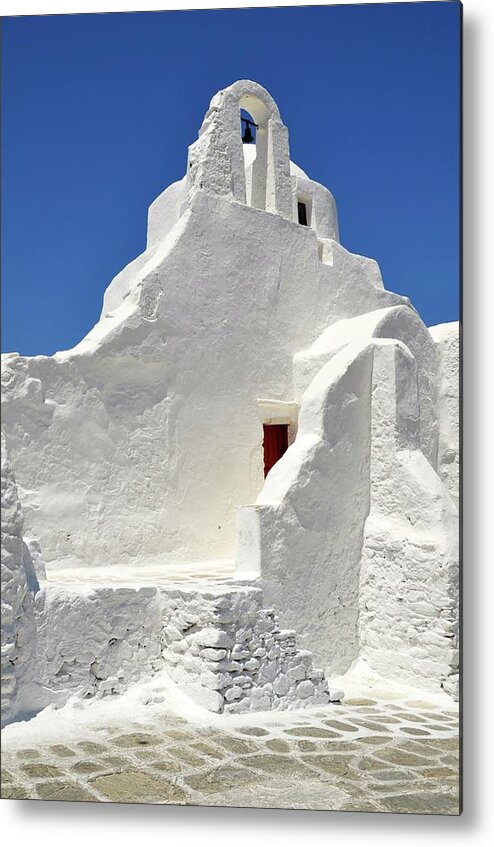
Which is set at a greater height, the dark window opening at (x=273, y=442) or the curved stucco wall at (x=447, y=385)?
the curved stucco wall at (x=447, y=385)

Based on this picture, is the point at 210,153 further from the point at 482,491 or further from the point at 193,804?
the point at 193,804

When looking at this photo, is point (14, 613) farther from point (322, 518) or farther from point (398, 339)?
point (398, 339)

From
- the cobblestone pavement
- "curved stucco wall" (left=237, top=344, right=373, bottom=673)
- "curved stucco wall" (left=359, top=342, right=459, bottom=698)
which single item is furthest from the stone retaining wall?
"curved stucco wall" (left=359, top=342, right=459, bottom=698)

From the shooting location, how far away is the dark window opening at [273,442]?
34.2ft

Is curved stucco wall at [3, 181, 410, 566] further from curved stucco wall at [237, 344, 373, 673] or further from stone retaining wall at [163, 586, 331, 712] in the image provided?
stone retaining wall at [163, 586, 331, 712]

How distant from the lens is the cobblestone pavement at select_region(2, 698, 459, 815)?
593cm

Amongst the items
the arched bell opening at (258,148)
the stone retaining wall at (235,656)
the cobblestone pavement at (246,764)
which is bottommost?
the cobblestone pavement at (246,764)

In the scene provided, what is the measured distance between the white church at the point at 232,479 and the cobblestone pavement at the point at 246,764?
545 millimetres

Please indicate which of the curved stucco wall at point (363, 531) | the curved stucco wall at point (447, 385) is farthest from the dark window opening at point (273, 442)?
the curved stucco wall at point (447, 385)

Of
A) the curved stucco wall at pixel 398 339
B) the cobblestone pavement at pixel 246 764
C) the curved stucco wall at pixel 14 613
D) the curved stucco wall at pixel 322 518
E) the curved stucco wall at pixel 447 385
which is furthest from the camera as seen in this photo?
the curved stucco wall at pixel 447 385

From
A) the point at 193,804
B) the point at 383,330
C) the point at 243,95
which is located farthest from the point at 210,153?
the point at 193,804

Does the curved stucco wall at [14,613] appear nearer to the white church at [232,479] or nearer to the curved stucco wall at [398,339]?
the white church at [232,479]

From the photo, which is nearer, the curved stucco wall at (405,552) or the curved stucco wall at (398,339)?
the curved stucco wall at (405,552)

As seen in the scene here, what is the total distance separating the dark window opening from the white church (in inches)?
1.2
